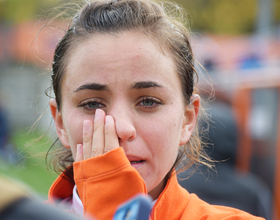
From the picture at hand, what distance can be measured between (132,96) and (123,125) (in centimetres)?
17

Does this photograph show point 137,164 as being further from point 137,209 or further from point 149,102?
point 137,209

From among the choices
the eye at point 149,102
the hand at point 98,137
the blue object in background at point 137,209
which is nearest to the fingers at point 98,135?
the hand at point 98,137

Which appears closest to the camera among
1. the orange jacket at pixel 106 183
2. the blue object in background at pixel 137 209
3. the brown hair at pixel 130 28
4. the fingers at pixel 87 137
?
the blue object in background at pixel 137 209

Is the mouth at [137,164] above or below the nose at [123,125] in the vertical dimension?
below

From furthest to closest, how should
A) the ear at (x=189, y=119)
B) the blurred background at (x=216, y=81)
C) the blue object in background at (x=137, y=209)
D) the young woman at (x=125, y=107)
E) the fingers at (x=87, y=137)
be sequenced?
1. the blurred background at (x=216, y=81)
2. the ear at (x=189, y=119)
3. the fingers at (x=87, y=137)
4. the young woman at (x=125, y=107)
5. the blue object in background at (x=137, y=209)

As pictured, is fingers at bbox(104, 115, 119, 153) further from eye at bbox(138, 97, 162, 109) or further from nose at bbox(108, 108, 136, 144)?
eye at bbox(138, 97, 162, 109)

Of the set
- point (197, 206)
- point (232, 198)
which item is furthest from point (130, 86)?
point (232, 198)

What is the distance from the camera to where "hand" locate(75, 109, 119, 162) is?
1421 millimetres

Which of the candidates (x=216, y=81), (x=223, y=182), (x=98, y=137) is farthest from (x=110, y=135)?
(x=216, y=81)

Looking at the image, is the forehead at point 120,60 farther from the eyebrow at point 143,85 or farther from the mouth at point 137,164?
the mouth at point 137,164

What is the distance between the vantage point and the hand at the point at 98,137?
55.9 inches

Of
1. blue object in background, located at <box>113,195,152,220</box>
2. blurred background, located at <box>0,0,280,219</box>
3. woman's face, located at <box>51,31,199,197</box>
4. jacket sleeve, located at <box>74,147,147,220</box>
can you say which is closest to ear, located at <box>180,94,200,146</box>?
woman's face, located at <box>51,31,199,197</box>

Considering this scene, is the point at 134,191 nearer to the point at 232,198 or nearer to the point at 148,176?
the point at 148,176

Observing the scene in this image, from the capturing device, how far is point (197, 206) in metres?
1.69
